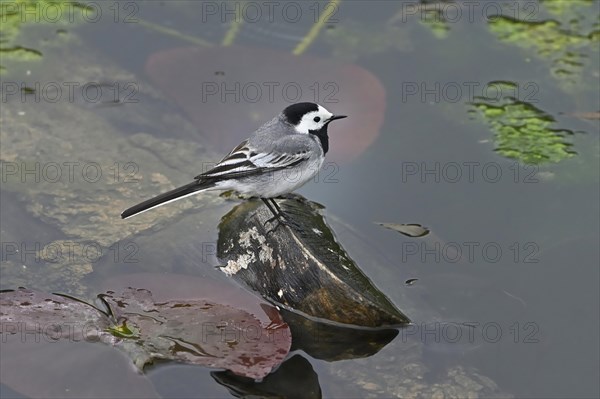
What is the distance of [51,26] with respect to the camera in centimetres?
838

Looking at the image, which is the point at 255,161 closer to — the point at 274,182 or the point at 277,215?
the point at 274,182

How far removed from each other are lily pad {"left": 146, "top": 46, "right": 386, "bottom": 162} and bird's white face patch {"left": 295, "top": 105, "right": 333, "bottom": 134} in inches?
→ 28.4

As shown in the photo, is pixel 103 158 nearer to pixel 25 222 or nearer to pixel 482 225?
pixel 25 222

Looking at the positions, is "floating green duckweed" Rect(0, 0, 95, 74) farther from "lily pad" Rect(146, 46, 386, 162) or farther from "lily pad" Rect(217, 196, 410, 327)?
"lily pad" Rect(217, 196, 410, 327)

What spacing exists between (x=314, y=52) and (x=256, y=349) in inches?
147

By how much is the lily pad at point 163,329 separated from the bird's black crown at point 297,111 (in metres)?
1.51

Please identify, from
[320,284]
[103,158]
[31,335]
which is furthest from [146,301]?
[103,158]

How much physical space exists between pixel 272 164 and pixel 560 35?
3578 millimetres

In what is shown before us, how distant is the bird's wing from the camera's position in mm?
5836

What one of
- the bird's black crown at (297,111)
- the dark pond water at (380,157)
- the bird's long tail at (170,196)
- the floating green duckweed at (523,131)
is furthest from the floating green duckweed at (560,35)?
the bird's long tail at (170,196)

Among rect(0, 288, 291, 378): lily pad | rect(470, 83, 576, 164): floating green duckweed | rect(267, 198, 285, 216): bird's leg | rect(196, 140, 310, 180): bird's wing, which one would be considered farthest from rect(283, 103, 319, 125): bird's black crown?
rect(470, 83, 576, 164): floating green duckweed

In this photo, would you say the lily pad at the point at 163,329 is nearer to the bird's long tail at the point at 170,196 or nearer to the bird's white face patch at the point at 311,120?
the bird's long tail at the point at 170,196

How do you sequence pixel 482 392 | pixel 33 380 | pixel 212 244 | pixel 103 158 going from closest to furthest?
pixel 33 380
pixel 482 392
pixel 212 244
pixel 103 158

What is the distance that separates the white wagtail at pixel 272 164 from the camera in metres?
5.82
